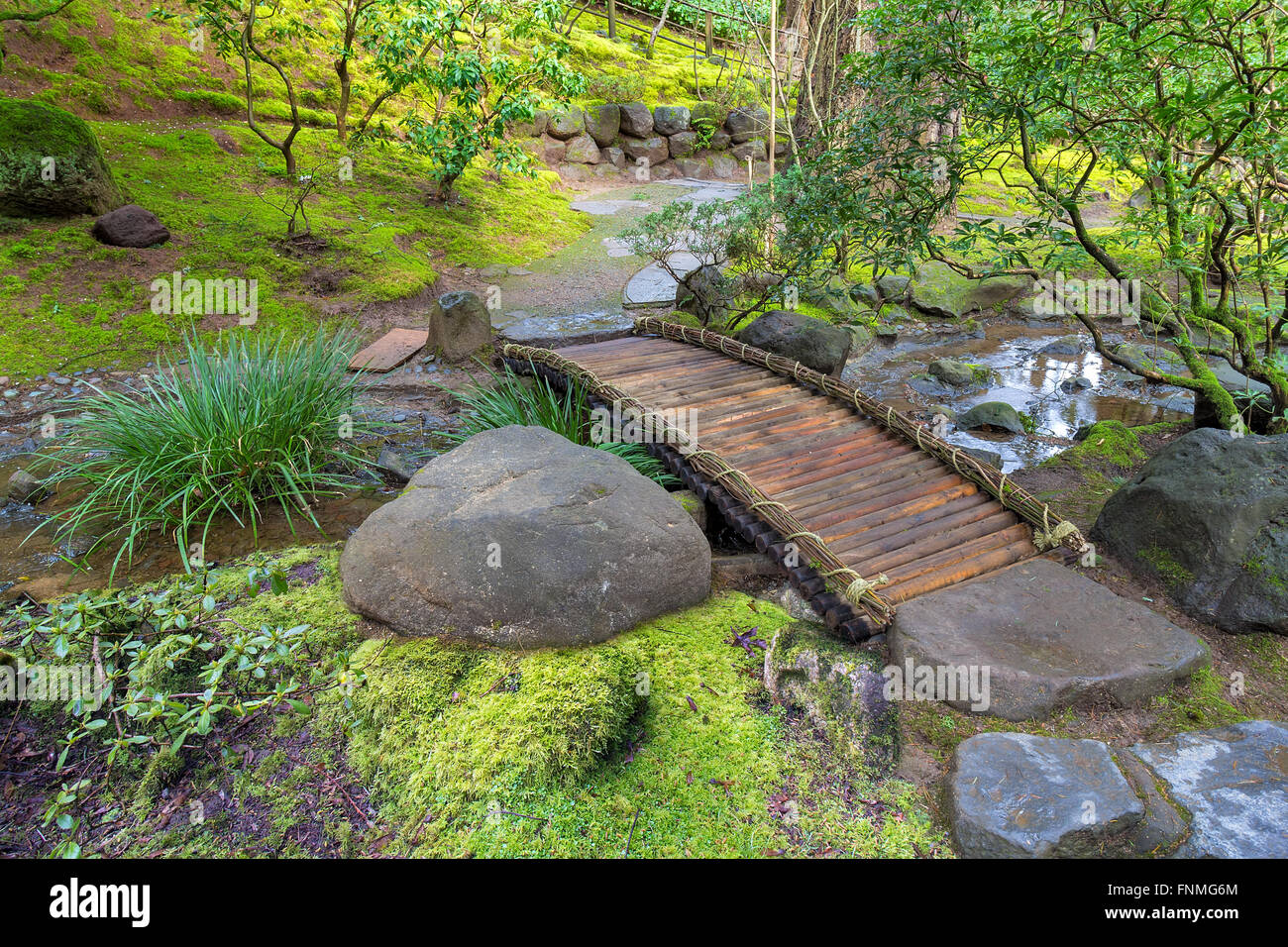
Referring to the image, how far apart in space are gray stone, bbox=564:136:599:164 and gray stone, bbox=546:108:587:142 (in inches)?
4.6

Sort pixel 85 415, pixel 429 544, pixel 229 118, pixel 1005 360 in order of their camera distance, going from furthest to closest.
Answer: pixel 229 118 < pixel 1005 360 < pixel 85 415 < pixel 429 544

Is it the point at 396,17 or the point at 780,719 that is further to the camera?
the point at 396,17

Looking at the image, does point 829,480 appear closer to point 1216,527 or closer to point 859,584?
point 859,584

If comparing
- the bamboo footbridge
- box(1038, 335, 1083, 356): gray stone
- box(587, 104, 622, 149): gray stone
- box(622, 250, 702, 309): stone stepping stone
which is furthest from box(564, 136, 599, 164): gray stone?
the bamboo footbridge

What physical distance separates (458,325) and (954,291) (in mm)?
6482

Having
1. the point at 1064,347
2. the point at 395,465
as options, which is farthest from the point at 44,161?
the point at 1064,347

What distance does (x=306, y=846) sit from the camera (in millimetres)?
2158

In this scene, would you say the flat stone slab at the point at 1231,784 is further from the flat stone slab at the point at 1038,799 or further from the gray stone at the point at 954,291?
the gray stone at the point at 954,291

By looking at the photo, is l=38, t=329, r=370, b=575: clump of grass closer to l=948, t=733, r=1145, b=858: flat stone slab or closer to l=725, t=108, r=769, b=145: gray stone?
l=948, t=733, r=1145, b=858: flat stone slab

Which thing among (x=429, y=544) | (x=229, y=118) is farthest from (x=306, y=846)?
(x=229, y=118)

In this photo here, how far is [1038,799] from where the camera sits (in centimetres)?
214

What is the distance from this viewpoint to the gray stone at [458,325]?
6.51 m
